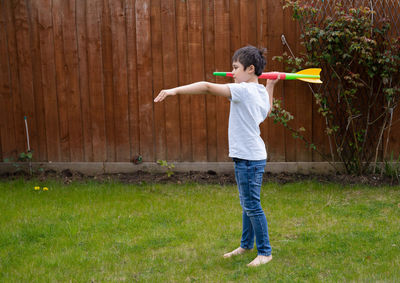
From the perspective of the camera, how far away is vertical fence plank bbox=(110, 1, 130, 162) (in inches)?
235

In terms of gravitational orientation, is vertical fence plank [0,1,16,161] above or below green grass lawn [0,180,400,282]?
above

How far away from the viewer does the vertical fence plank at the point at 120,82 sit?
19.6 feet

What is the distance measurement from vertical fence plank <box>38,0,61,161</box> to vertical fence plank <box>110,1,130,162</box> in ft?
2.57

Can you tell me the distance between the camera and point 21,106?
618cm

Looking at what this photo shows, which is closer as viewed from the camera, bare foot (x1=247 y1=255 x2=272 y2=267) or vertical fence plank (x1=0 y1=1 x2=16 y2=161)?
bare foot (x1=247 y1=255 x2=272 y2=267)

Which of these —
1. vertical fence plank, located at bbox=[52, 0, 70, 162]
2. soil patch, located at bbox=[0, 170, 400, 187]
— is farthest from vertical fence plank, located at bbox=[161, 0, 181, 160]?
vertical fence plank, located at bbox=[52, 0, 70, 162]

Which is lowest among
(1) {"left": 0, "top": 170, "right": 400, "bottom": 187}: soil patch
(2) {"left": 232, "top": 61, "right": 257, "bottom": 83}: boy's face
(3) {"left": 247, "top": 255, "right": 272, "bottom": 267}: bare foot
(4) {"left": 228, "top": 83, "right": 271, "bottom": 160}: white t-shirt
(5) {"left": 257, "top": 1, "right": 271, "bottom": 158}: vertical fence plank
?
(1) {"left": 0, "top": 170, "right": 400, "bottom": 187}: soil patch

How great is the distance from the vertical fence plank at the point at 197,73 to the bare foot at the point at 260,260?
8.92ft

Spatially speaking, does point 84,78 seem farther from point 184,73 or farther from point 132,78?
point 184,73

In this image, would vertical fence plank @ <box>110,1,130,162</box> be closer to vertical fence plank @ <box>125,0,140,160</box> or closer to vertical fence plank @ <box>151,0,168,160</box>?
vertical fence plank @ <box>125,0,140,160</box>

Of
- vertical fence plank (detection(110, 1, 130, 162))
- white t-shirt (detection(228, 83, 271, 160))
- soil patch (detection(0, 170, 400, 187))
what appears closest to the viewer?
white t-shirt (detection(228, 83, 271, 160))

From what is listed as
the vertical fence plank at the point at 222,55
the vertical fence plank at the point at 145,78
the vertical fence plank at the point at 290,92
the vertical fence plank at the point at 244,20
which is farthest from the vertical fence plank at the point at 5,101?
the vertical fence plank at the point at 290,92

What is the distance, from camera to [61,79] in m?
6.11

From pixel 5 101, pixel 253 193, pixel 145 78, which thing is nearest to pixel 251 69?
pixel 253 193
